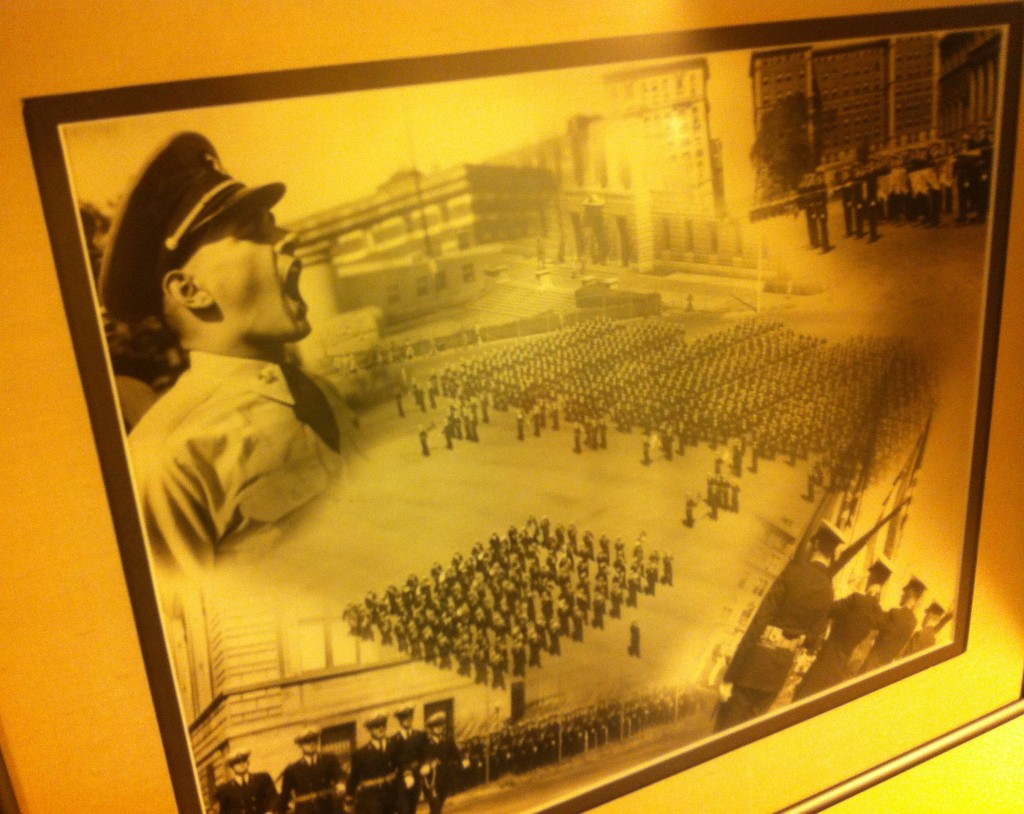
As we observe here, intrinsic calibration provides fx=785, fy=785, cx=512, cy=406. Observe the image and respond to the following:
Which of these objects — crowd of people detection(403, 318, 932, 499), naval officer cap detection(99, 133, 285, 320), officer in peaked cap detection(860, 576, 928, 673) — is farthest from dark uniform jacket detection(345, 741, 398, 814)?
officer in peaked cap detection(860, 576, 928, 673)

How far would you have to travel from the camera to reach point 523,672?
1.32m

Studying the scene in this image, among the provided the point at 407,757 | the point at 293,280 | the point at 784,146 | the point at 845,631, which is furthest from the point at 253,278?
the point at 845,631

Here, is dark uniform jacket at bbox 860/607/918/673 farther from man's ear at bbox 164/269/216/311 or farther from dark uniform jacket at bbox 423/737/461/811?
man's ear at bbox 164/269/216/311

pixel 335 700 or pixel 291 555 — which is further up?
pixel 291 555

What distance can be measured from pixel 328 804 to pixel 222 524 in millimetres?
496

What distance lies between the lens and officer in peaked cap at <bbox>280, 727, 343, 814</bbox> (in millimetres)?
1200

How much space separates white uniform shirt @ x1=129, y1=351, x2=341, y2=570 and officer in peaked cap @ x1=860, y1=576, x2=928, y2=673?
1.24 meters

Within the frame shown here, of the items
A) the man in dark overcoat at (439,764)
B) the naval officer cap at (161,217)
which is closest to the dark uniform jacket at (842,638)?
the man in dark overcoat at (439,764)

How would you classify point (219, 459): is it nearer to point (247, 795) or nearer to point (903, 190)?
point (247, 795)

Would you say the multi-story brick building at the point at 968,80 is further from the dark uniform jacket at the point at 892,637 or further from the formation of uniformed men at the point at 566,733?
the formation of uniformed men at the point at 566,733

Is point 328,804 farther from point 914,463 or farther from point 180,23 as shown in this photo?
point 914,463

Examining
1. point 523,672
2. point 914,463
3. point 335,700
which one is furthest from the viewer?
point 914,463

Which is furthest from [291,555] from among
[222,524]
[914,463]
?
[914,463]

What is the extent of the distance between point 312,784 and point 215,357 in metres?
0.68
